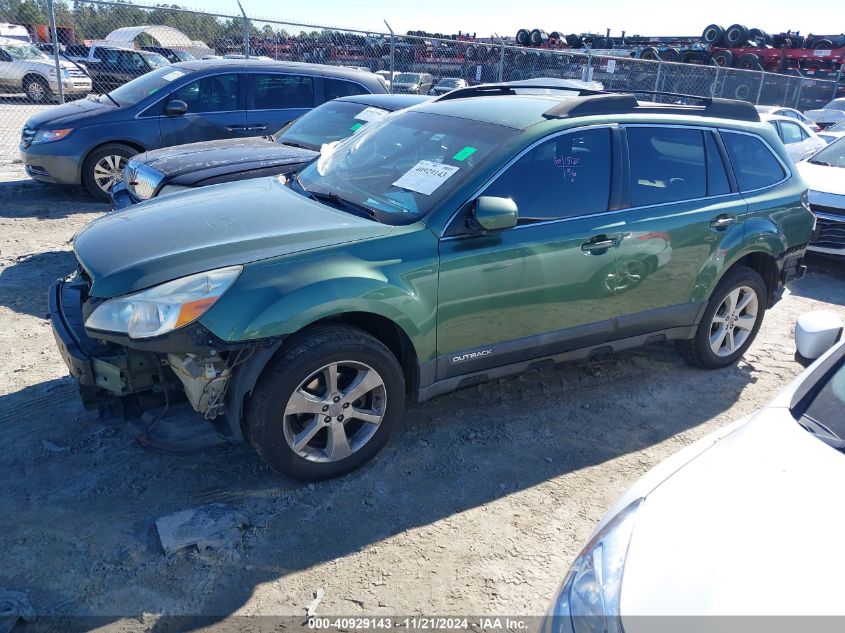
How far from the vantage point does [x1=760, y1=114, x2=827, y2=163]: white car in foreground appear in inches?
476

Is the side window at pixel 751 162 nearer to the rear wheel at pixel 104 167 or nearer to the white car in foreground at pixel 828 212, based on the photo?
the white car in foreground at pixel 828 212

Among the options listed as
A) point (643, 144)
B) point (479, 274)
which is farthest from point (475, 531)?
point (643, 144)

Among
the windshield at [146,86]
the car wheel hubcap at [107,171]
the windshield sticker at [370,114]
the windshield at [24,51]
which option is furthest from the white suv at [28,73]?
the windshield sticker at [370,114]

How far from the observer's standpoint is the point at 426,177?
370 centimetres

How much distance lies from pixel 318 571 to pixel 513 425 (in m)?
1.61

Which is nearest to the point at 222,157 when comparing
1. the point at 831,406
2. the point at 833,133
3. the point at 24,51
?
the point at 831,406

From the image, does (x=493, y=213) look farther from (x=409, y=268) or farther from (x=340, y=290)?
(x=340, y=290)

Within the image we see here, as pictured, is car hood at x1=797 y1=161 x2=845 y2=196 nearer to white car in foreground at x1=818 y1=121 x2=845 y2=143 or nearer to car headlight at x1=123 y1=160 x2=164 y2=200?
white car in foreground at x1=818 y1=121 x2=845 y2=143

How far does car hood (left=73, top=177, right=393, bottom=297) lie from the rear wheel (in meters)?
5.00

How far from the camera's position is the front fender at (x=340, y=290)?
2.93 m

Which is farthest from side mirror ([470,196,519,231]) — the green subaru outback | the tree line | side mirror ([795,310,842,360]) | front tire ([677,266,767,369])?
the tree line

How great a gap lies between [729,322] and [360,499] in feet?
10.3

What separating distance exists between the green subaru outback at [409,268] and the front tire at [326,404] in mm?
11

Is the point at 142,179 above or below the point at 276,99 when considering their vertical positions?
below
